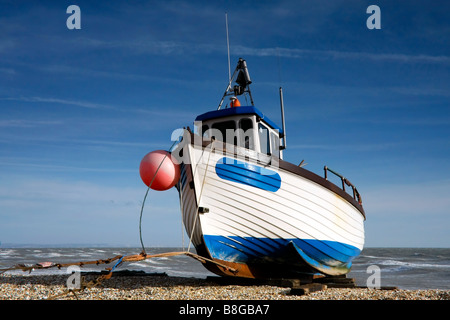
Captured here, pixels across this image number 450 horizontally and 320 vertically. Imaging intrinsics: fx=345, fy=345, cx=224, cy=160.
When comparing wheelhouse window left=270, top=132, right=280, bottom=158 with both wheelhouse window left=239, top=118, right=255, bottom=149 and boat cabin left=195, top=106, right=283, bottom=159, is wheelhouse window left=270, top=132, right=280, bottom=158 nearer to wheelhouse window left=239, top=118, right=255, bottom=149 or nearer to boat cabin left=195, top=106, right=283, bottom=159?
boat cabin left=195, top=106, right=283, bottom=159

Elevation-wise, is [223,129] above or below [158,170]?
above

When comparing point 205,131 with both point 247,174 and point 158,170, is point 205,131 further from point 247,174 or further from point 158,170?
point 158,170

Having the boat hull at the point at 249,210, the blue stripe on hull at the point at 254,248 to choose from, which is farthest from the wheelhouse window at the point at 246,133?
the blue stripe on hull at the point at 254,248

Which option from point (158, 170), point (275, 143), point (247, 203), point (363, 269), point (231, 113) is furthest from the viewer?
point (363, 269)

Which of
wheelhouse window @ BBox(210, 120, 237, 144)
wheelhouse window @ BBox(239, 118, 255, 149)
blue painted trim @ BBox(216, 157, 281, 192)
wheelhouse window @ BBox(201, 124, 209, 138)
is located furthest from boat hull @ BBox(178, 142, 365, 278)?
wheelhouse window @ BBox(201, 124, 209, 138)

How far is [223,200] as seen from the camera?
7574 millimetres

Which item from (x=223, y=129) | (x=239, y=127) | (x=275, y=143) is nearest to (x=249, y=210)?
(x=239, y=127)

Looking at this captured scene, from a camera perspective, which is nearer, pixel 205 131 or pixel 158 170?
pixel 158 170

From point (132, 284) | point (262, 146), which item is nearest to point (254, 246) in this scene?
point (262, 146)

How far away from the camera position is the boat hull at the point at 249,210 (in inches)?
297

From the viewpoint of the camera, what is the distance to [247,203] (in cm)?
760

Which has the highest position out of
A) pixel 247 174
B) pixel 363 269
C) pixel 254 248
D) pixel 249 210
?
Answer: pixel 247 174

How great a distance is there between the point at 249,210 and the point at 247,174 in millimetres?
800
